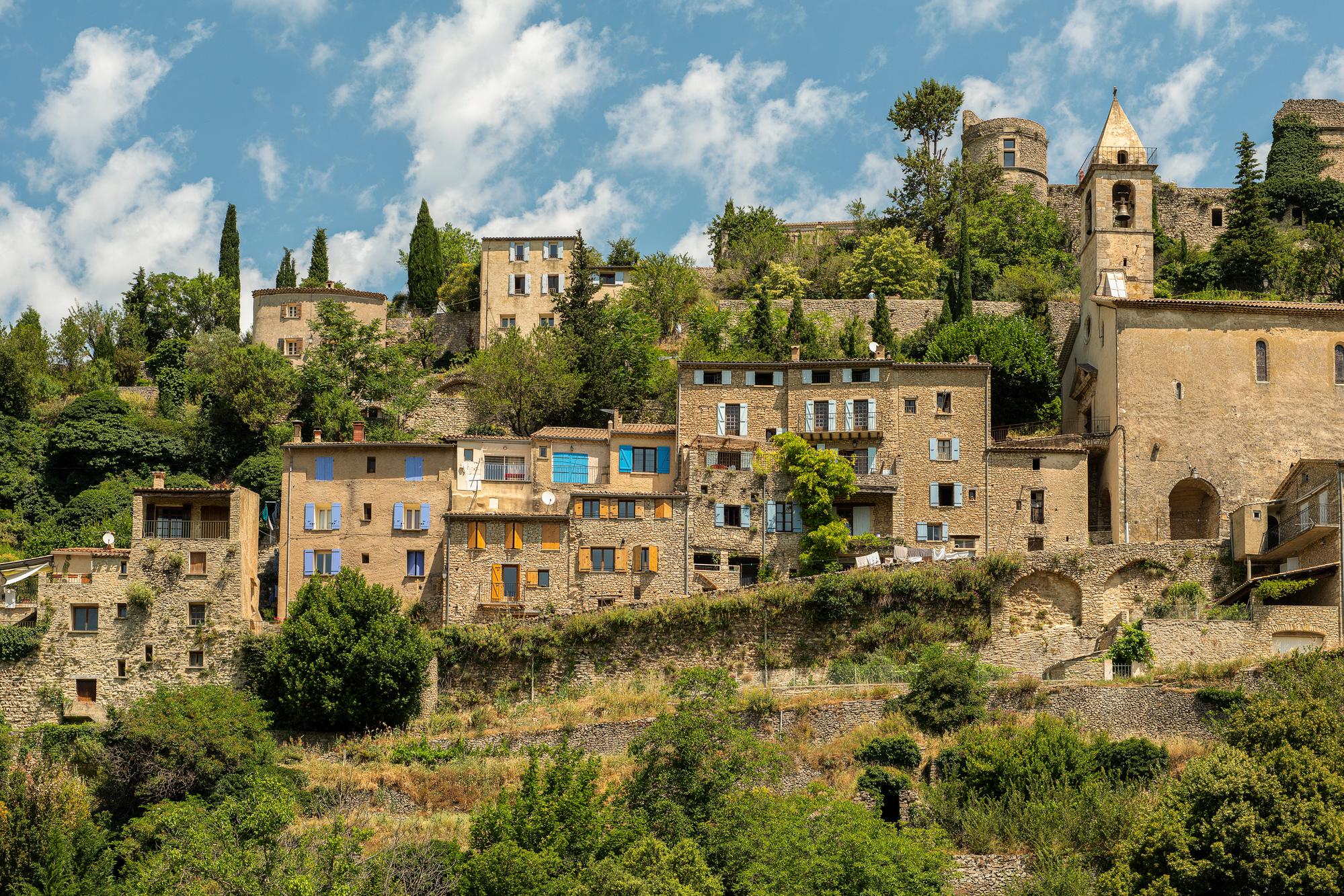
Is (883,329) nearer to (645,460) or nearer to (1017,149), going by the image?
(645,460)

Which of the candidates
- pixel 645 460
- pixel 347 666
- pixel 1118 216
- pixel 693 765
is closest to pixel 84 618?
pixel 347 666

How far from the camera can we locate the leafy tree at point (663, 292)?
76.0 m

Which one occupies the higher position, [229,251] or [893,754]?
[229,251]

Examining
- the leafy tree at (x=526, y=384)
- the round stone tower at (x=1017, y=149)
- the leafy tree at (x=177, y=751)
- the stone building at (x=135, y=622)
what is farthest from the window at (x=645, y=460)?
the round stone tower at (x=1017, y=149)

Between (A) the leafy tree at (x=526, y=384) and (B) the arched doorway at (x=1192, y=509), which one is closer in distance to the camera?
(B) the arched doorway at (x=1192, y=509)

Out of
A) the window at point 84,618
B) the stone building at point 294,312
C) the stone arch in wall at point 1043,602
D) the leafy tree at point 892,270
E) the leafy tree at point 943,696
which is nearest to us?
the leafy tree at point 943,696

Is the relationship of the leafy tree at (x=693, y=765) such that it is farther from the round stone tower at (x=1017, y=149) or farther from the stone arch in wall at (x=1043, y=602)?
the round stone tower at (x=1017, y=149)

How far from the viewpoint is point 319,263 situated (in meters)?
84.4

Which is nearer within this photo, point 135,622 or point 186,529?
point 135,622

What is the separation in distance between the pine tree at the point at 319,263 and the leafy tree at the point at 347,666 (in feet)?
115

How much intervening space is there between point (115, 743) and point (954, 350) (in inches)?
1318

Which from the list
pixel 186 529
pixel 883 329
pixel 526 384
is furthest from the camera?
pixel 883 329

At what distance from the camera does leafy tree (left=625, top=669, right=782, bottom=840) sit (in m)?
40.4

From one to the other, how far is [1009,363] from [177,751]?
33.7m
